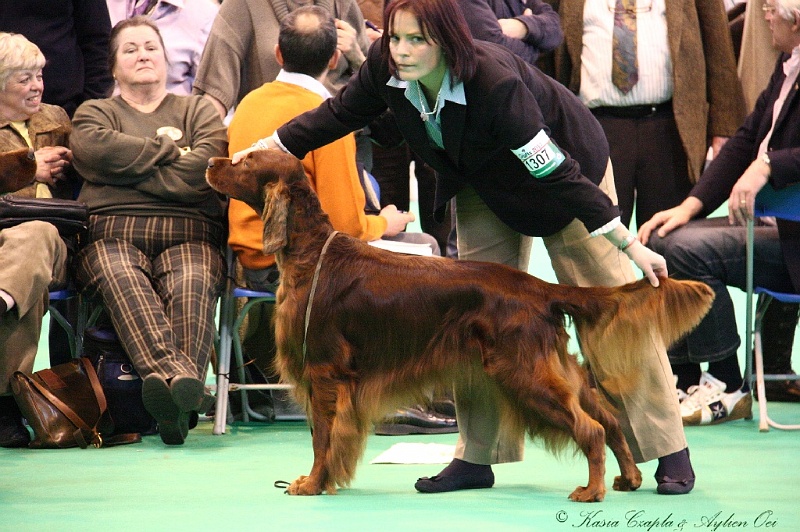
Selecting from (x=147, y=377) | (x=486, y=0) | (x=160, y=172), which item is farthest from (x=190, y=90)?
(x=147, y=377)

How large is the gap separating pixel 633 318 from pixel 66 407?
7.22 feet

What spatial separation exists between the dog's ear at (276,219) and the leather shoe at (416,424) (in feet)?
4.86

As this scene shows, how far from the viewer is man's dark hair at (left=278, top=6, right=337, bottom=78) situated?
4.70m

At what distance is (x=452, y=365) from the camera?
343cm

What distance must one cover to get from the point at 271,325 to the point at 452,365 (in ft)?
5.72

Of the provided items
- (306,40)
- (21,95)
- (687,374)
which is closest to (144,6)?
(21,95)

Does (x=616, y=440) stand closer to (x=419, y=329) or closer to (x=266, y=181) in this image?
(x=419, y=329)

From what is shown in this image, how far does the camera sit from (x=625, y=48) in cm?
532

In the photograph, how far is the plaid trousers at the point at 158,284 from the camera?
4.46m

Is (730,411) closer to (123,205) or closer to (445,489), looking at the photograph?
(445,489)

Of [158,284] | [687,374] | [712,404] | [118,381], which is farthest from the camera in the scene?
[687,374]

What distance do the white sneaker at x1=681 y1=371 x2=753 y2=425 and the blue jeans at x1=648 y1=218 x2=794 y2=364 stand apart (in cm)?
11

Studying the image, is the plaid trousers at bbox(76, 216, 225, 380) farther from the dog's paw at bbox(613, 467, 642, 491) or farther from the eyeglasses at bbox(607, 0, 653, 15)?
the eyeglasses at bbox(607, 0, 653, 15)

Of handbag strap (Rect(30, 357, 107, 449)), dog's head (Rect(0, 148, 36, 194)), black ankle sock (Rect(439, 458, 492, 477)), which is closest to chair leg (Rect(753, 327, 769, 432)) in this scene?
black ankle sock (Rect(439, 458, 492, 477))
